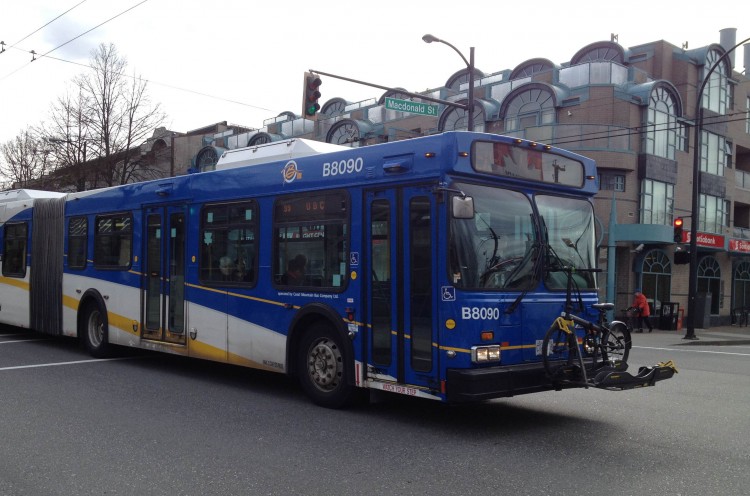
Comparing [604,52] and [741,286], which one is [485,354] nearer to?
[604,52]

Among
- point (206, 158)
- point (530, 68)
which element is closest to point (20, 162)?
point (206, 158)

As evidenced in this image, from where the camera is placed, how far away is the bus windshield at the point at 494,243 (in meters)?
7.19

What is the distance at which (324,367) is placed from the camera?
28.0ft

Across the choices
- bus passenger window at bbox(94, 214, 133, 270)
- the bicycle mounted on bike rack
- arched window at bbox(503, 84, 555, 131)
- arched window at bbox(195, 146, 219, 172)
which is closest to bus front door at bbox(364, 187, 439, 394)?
the bicycle mounted on bike rack

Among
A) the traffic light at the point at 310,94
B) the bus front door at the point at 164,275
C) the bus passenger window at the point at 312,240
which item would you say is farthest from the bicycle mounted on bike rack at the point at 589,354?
the traffic light at the point at 310,94

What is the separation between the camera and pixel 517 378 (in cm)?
719

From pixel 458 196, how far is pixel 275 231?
3.02m

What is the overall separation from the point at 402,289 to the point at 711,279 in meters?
34.4

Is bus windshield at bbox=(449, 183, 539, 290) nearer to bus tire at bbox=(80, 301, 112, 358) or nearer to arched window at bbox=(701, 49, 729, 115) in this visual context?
bus tire at bbox=(80, 301, 112, 358)

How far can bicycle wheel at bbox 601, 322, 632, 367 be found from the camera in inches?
303

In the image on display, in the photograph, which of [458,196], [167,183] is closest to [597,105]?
[167,183]

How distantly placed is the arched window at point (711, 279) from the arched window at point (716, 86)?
7651mm

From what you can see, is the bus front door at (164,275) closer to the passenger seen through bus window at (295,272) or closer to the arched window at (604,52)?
the passenger seen through bus window at (295,272)

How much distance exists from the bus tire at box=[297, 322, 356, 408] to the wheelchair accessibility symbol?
1.58 meters
